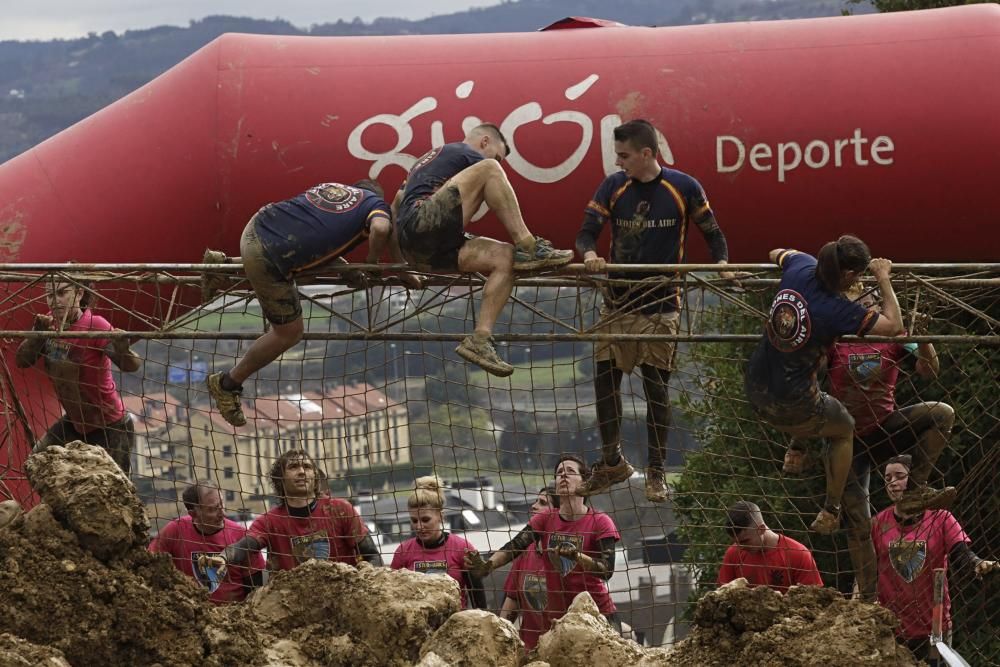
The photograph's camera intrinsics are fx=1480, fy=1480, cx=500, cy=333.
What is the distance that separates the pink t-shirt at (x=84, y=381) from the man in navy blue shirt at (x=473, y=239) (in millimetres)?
2177

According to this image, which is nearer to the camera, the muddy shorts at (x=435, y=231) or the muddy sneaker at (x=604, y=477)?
the muddy shorts at (x=435, y=231)

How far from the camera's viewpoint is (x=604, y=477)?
27.1ft

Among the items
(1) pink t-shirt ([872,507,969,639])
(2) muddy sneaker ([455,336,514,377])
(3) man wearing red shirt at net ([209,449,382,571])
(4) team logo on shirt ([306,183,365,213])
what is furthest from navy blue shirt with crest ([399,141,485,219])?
(1) pink t-shirt ([872,507,969,639])

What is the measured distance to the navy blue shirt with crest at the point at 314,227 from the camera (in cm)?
760

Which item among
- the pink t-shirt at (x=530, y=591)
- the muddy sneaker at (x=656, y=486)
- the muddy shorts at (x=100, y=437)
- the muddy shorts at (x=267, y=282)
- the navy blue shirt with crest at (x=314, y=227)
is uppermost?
the navy blue shirt with crest at (x=314, y=227)

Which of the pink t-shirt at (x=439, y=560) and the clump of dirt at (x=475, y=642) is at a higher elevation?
the clump of dirt at (x=475, y=642)

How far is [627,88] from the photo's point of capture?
9250 mm

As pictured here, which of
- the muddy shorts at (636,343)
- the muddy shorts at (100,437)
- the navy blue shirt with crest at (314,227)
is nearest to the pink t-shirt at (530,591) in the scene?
the muddy shorts at (636,343)

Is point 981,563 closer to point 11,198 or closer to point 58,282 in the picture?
point 58,282

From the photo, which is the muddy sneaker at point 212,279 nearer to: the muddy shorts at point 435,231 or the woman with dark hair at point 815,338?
the muddy shorts at point 435,231

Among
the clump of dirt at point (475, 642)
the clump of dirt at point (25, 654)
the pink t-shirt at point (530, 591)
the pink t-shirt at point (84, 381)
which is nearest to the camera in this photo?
the clump of dirt at point (25, 654)

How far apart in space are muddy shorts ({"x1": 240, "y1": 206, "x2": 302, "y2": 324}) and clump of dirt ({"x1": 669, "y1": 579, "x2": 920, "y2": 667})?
2657 mm

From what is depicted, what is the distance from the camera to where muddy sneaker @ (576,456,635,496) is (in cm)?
→ 824

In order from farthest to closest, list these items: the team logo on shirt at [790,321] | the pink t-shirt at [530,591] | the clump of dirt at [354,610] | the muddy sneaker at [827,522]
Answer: the pink t-shirt at [530,591] < the muddy sneaker at [827,522] < the team logo on shirt at [790,321] < the clump of dirt at [354,610]
